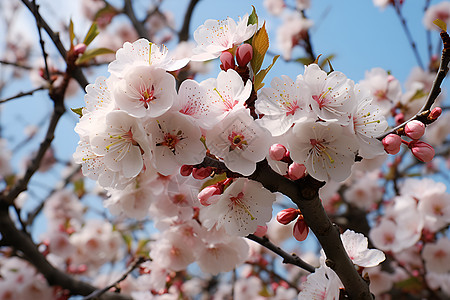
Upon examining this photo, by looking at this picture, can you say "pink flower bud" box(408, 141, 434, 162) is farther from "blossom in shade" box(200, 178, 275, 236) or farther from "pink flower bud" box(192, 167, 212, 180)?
"pink flower bud" box(192, 167, 212, 180)

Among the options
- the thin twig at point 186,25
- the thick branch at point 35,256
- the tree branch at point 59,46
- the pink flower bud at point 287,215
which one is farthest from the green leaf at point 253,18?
the thin twig at point 186,25

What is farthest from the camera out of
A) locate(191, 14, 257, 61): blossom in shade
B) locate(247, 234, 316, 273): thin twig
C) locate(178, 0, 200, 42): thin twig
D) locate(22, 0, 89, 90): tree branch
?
locate(178, 0, 200, 42): thin twig

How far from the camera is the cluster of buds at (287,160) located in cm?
89

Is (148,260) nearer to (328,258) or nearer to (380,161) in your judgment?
(328,258)

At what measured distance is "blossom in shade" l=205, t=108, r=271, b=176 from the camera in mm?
929

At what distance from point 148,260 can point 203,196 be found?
3.83ft

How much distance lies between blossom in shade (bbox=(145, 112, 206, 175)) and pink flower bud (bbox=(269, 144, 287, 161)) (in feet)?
0.61

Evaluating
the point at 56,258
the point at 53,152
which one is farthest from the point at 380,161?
the point at 53,152

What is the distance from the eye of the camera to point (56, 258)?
3.42 m

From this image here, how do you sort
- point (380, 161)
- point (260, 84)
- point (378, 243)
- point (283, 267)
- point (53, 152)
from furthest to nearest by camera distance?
point (53, 152)
point (283, 267)
point (378, 243)
point (380, 161)
point (260, 84)

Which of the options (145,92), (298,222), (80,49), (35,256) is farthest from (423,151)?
(35,256)

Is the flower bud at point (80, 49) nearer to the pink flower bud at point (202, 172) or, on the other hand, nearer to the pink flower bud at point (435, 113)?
the pink flower bud at point (202, 172)

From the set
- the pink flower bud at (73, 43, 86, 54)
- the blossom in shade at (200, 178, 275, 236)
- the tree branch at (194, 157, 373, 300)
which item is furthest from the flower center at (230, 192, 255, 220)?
the pink flower bud at (73, 43, 86, 54)

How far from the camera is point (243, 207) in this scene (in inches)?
42.4
